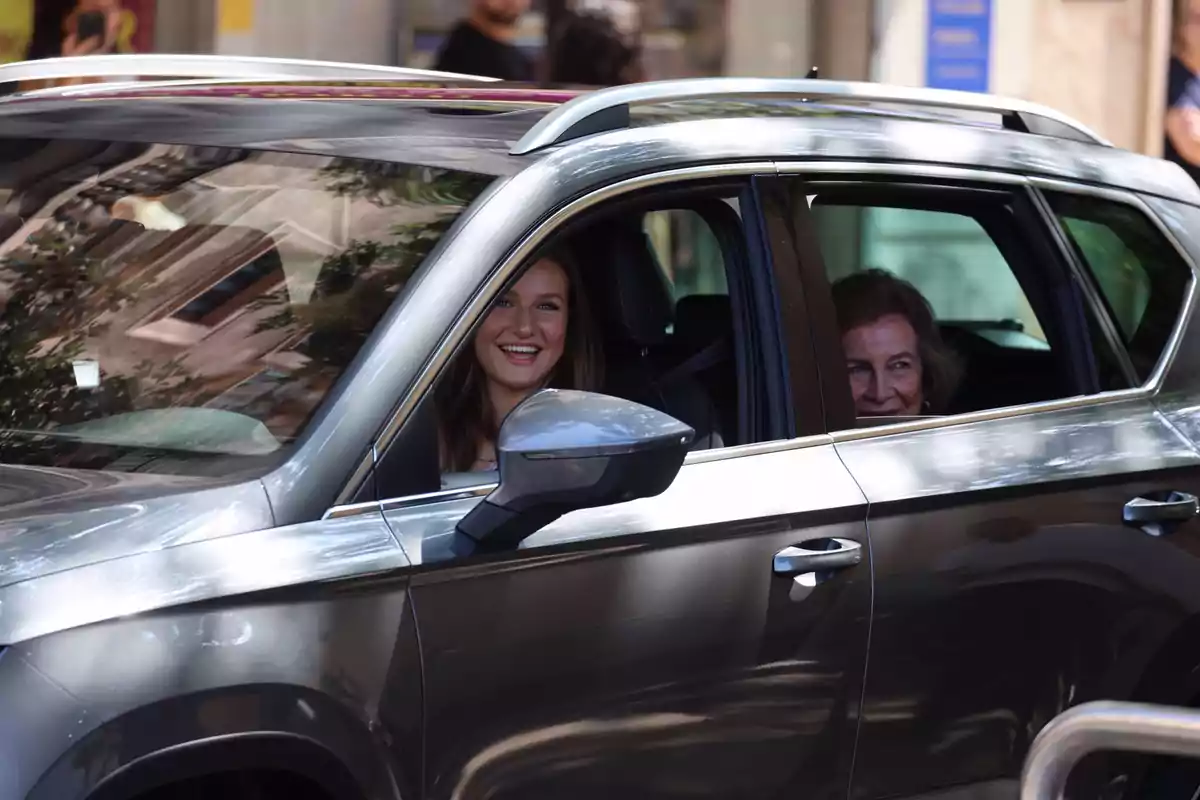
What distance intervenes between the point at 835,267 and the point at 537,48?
23.0 ft

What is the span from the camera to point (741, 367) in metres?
3.24

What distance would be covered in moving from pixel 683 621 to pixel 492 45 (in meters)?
7.81

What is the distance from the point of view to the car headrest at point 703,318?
134 inches

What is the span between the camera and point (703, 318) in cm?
364

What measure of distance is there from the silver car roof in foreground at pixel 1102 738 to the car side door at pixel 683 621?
67cm

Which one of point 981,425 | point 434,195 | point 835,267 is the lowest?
point 981,425

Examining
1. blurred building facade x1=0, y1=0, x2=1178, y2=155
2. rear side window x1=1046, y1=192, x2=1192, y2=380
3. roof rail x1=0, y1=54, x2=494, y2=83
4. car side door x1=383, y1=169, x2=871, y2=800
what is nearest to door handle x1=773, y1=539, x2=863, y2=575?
car side door x1=383, y1=169, x2=871, y2=800

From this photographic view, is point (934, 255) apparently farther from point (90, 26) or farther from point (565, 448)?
point (90, 26)

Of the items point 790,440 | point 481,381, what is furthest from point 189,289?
point 790,440

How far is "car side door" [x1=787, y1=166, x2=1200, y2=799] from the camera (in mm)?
3117

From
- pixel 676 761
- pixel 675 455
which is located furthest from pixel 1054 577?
pixel 675 455

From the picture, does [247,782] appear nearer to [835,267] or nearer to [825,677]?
[825,677]

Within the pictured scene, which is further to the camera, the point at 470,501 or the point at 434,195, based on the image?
the point at 434,195

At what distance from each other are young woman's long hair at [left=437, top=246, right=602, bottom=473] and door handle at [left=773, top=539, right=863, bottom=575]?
0.51 m
